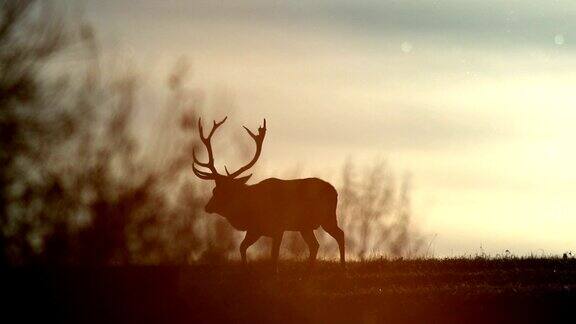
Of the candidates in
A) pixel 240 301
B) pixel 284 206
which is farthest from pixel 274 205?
pixel 240 301

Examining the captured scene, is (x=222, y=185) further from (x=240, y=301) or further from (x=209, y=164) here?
(x=240, y=301)

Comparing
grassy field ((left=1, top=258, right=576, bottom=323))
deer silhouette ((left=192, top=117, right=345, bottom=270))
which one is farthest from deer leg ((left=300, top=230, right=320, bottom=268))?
grassy field ((left=1, top=258, right=576, bottom=323))

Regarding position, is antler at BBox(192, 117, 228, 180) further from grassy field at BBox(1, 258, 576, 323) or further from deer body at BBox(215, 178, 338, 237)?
grassy field at BBox(1, 258, 576, 323)

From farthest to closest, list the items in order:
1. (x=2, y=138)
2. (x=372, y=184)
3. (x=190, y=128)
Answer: (x=372, y=184)
(x=190, y=128)
(x=2, y=138)

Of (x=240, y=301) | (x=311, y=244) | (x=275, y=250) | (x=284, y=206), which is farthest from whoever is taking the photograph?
(x=284, y=206)

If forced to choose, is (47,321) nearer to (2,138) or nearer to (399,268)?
(2,138)

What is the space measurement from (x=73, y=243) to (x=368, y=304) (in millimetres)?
9259

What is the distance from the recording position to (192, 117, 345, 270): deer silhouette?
25625 mm

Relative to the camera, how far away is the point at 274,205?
2569 centimetres

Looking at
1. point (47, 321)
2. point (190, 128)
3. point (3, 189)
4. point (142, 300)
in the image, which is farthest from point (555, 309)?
point (190, 128)

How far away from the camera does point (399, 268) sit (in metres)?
23.2

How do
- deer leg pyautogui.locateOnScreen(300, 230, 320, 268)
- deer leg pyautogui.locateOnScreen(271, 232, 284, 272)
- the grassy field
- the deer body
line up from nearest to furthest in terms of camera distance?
1. the grassy field
2. deer leg pyautogui.locateOnScreen(271, 232, 284, 272)
3. deer leg pyautogui.locateOnScreen(300, 230, 320, 268)
4. the deer body

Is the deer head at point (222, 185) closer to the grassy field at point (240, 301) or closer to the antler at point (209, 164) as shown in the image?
the antler at point (209, 164)

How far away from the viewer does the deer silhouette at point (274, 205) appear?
1009 inches
